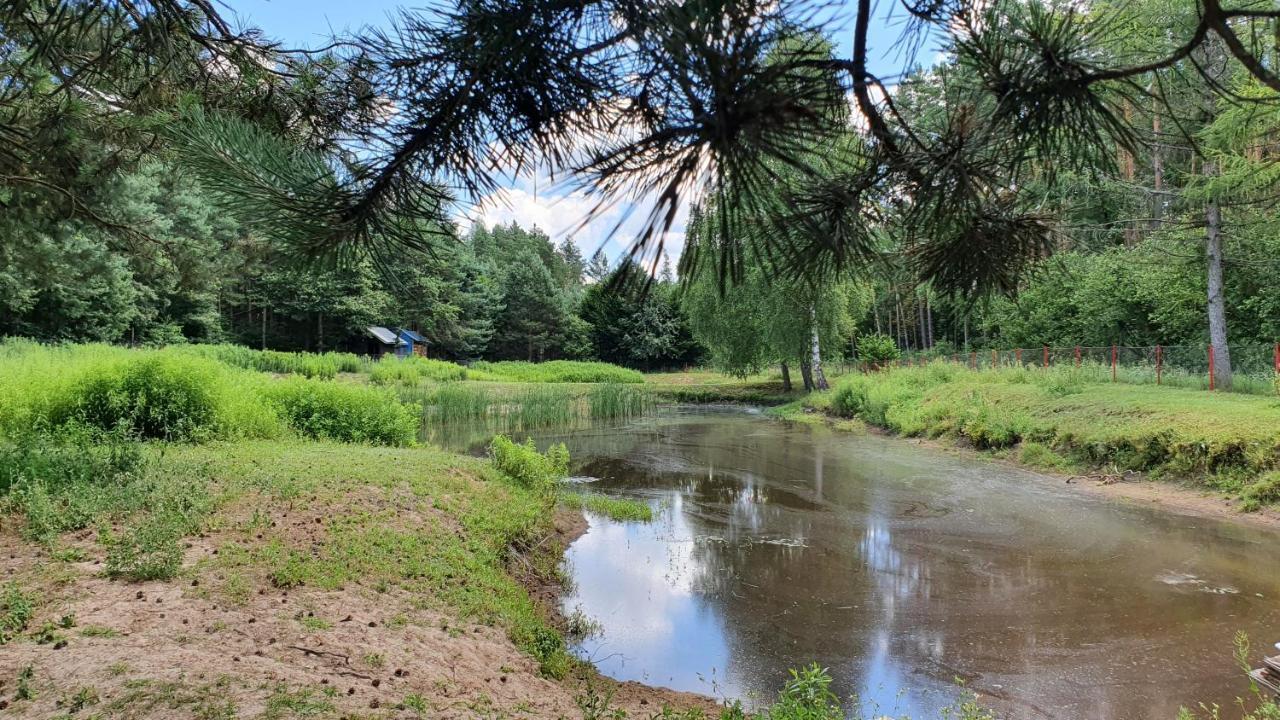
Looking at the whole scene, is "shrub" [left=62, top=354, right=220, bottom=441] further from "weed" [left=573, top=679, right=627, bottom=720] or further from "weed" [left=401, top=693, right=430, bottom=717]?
"weed" [left=573, top=679, right=627, bottom=720]

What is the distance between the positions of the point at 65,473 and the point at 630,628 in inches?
196

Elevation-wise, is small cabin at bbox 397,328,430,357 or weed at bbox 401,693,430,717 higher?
small cabin at bbox 397,328,430,357

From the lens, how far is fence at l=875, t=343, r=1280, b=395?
12.5 metres

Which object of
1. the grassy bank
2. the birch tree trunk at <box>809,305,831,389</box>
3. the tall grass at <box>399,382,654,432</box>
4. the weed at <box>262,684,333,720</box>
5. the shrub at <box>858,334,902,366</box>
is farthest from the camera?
the shrub at <box>858,334,902,366</box>

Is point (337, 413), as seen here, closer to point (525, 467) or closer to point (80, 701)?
point (525, 467)

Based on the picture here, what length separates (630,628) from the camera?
5.66 metres

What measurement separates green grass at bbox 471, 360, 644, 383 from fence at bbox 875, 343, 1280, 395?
22.0 metres

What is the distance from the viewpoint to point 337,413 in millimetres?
10656

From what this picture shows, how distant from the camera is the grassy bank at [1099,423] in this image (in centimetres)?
883

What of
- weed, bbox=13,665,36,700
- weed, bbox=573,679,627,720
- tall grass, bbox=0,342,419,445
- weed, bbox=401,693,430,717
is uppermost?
tall grass, bbox=0,342,419,445

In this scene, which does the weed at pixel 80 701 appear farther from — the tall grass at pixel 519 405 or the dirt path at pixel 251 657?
the tall grass at pixel 519 405

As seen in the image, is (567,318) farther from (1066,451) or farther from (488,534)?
(488,534)

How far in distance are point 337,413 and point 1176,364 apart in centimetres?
1785

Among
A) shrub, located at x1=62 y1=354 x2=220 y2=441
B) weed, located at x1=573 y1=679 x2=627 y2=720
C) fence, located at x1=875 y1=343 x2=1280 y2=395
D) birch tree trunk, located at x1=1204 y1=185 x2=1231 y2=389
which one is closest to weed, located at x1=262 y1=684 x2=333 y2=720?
weed, located at x1=573 y1=679 x2=627 y2=720
